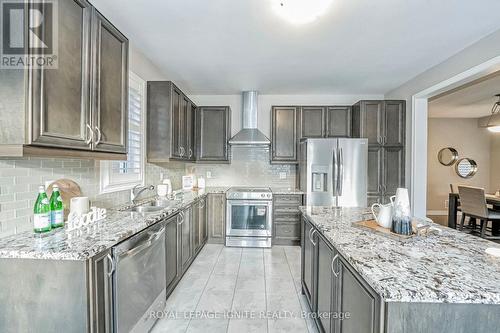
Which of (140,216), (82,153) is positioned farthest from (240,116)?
(82,153)

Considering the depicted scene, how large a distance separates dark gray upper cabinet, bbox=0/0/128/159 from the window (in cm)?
59

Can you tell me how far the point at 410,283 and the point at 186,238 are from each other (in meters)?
2.48

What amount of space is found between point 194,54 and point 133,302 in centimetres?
261

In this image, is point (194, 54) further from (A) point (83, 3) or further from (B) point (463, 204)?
(B) point (463, 204)

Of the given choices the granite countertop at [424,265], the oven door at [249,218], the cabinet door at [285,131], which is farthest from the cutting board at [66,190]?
the cabinet door at [285,131]

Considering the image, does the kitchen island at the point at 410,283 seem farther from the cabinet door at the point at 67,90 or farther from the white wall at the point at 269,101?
the white wall at the point at 269,101

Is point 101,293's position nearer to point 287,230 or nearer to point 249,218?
point 249,218

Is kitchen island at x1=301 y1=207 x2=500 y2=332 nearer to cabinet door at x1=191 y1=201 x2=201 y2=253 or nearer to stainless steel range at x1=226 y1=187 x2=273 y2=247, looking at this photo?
cabinet door at x1=191 y1=201 x2=201 y2=253

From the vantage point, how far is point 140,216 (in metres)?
2.01

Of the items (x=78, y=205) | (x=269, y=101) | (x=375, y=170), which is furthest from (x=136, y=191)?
(x=375, y=170)

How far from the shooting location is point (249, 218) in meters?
4.00

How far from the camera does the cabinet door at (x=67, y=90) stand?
48.2 inches

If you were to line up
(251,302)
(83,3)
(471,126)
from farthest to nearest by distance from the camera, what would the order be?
(471,126) < (251,302) < (83,3)

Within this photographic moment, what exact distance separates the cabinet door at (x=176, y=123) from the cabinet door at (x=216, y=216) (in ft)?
3.51
